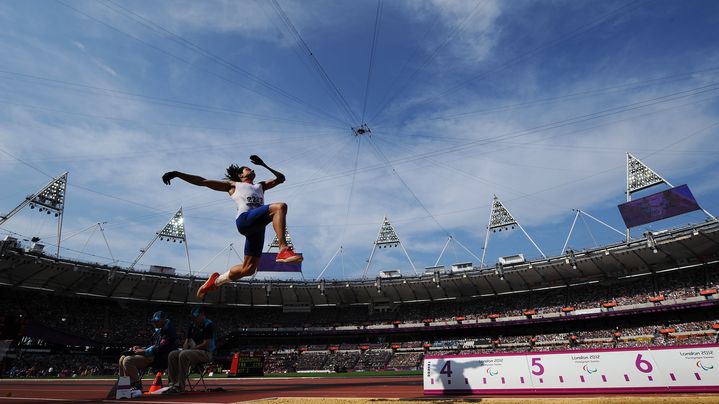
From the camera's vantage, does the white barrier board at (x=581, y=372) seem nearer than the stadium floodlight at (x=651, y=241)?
Yes

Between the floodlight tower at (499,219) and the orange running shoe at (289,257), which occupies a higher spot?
the floodlight tower at (499,219)

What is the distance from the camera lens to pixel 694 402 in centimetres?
541

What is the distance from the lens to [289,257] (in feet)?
19.9

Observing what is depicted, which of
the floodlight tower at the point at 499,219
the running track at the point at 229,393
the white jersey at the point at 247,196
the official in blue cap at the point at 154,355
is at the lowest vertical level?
the running track at the point at 229,393

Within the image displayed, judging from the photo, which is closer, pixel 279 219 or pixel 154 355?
pixel 279 219

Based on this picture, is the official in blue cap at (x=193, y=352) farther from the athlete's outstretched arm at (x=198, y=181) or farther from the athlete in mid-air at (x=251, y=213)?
the athlete's outstretched arm at (x=198, y=181)

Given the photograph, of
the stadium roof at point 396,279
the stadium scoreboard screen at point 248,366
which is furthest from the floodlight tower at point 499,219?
the stadium scoreboard screen at point 248,366

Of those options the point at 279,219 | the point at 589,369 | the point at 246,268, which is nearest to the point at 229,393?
the point at 246,268

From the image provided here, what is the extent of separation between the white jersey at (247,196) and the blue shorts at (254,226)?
0.18 m

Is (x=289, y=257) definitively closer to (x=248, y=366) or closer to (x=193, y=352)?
(x=193, y=352)

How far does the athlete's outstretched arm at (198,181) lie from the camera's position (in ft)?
21.2

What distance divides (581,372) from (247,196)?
27.1 ft

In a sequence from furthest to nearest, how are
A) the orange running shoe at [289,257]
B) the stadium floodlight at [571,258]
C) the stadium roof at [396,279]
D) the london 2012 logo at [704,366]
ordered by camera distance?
the stadium floodlight at [571,258] < the stadium roof at [396,279] < the london 2012 logo at [704,366] < the orange running shoe at [289,257]

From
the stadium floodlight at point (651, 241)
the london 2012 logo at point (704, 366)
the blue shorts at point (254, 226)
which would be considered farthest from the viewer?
the stadium floodlight at point (651, 241)
